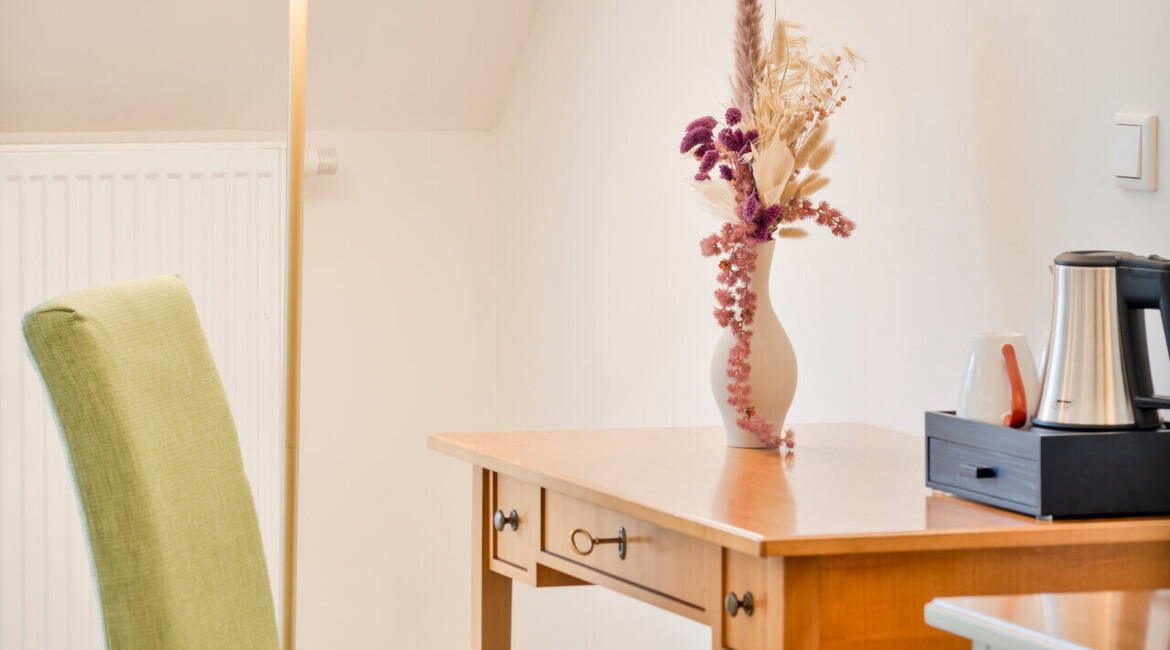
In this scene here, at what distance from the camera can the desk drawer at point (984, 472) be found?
1.24 metres

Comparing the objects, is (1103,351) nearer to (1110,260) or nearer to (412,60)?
(1110,260)

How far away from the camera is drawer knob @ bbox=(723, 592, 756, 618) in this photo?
124 cm

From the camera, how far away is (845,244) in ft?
6.56

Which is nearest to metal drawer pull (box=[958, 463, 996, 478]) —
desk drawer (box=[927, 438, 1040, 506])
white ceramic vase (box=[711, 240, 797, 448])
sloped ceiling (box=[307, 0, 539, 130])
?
desk drawer (box=[927, 438, 1040, 506])

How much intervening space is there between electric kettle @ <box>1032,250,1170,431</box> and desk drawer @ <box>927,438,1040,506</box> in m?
0.06

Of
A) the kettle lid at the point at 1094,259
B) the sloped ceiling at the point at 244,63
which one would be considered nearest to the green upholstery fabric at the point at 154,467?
the kettle lid at the point at 1094,259

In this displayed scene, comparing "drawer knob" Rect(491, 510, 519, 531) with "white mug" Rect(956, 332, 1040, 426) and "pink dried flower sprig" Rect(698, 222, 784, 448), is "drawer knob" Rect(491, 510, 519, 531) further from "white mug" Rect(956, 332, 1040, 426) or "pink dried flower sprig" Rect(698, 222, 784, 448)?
"white mug" Rect(956, 332, 1040, 426)

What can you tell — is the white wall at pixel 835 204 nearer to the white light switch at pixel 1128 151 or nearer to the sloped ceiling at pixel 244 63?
the white light switch at pixel 1128 151

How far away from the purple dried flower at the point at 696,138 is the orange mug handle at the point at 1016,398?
50cm

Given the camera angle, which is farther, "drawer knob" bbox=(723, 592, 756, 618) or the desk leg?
the desk leg

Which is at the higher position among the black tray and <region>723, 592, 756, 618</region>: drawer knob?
the black tray

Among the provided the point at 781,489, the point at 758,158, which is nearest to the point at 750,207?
the point at 758,158

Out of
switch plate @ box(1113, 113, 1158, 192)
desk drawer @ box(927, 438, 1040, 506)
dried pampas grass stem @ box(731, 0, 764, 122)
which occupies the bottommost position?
desk drawer @ box(927, 438, 1040, 506)

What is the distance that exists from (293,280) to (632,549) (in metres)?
0.46
